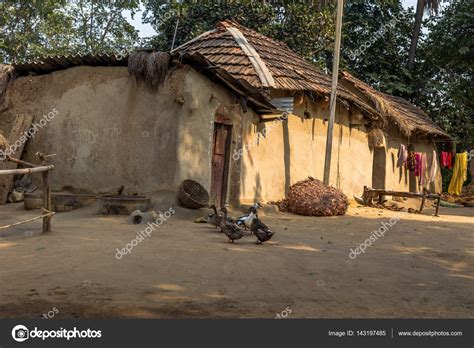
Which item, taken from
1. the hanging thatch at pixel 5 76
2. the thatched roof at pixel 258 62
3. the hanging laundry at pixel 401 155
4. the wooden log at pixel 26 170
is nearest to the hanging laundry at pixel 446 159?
the hanging laundry at pixel 401 155

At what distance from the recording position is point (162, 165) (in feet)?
31.1

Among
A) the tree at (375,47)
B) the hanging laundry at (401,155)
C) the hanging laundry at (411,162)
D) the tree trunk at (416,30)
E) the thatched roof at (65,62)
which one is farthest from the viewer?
the tree trunk at (416,30)

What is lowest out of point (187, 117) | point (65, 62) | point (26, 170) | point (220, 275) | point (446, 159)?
point (220, 275)

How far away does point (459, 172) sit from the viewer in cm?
1997

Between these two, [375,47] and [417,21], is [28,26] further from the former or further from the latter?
[417,21]

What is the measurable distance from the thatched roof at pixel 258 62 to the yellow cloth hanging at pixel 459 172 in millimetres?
7122

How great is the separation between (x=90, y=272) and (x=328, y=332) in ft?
8.23

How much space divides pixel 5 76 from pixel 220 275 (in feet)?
29.8

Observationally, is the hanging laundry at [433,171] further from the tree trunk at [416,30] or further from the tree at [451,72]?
the tree trunk at [416,30]

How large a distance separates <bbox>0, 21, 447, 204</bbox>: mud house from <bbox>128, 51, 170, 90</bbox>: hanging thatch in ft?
0.09

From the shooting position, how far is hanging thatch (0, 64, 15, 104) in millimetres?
11281

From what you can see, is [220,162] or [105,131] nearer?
[105,131]

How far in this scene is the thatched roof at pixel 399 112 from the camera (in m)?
16.3

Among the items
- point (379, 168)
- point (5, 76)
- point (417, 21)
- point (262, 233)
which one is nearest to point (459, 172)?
point (379, 168)
